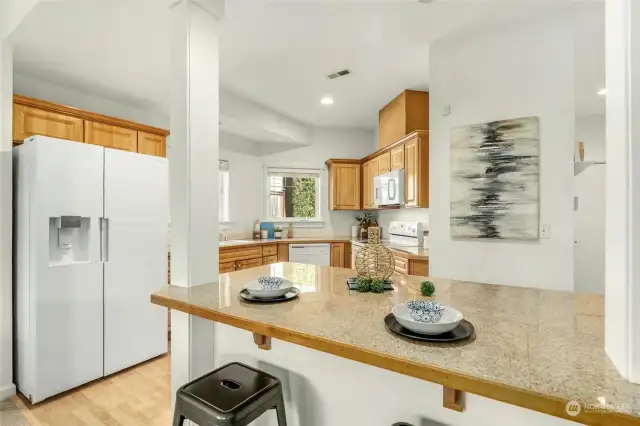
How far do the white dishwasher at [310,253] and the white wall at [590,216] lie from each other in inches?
144

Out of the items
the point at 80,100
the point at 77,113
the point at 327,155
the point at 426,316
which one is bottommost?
the point at 426,316

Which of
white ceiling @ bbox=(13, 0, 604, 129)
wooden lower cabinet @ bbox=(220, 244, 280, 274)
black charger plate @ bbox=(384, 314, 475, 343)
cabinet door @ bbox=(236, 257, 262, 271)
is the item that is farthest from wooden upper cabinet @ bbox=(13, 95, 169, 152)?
black charger plate @ bbox=(384, 314, 475, 343)

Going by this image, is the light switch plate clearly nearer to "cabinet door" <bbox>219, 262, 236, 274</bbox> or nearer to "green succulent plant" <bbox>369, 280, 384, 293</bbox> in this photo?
"green succulent plant" <bbox>369, 280, 384, 293</bbox>

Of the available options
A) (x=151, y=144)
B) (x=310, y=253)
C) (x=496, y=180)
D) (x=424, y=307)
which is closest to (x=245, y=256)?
(x=310, y=253)

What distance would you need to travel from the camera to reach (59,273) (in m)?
2.34

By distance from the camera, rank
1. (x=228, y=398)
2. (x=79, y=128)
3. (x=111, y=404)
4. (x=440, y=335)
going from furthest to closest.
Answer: (x=79, y=128)
(x=111, y=404)
(x=228, y=398)
(x=440, y=335)

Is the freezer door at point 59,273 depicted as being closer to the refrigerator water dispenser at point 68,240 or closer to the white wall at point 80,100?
the refrigerator water dispenser at point 68,240

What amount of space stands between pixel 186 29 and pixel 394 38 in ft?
5.60

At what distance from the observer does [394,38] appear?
104 inches

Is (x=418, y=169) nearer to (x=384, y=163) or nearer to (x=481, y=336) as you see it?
(x=384, y=163)

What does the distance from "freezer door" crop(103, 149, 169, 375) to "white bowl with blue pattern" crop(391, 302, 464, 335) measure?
8.23 ft

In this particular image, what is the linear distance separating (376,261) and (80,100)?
3.42 meters

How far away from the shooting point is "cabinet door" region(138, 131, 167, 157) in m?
3.21

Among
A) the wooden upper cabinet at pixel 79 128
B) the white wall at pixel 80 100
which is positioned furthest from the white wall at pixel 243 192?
the wooden upper cabinet at pixel 79 128
